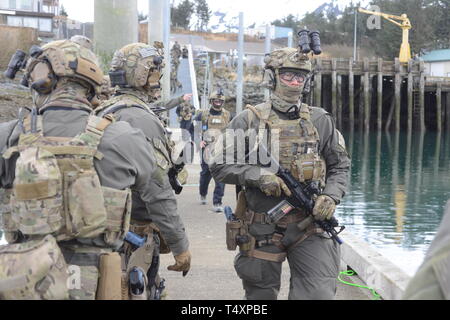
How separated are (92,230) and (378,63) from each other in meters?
41.4

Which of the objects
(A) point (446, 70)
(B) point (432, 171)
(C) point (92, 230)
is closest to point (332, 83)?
(B) point (432, 171)

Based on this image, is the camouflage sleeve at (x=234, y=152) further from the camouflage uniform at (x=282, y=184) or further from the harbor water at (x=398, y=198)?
the harbor water at (x=398, y=198)

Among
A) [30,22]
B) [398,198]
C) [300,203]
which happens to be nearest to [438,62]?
[30,22]

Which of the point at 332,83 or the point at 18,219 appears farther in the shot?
the point at 332,83

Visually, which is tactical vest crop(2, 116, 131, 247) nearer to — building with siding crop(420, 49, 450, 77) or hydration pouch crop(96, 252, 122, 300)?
hydration pouch crop(96, 252, 122, 300)

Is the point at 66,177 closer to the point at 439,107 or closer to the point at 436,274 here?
the point at 436,274

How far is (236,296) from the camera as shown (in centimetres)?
587

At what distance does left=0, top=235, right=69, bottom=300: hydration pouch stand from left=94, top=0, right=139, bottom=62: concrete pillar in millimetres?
7963

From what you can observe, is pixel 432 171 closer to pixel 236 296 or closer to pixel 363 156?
pixel 363 156

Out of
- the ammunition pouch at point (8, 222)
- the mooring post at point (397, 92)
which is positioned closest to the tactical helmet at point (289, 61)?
the ammunition pouch at point (8, 222)

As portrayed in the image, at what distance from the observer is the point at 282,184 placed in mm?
4711

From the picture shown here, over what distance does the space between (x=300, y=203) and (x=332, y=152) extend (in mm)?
523

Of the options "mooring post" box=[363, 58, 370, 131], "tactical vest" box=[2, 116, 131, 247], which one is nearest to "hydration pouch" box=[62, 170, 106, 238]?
"tactical vest" box=[2, 116, 131, 247]

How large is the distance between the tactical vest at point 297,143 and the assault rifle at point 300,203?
0.07 metres
